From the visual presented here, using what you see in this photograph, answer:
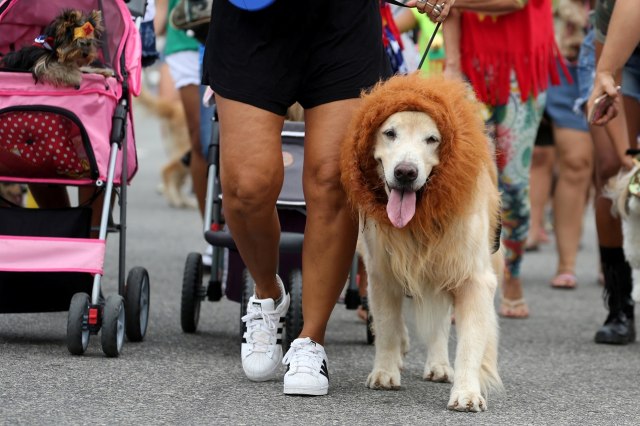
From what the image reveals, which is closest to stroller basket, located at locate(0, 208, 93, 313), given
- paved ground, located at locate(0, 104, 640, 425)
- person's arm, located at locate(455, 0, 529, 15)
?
paved ground, located at locate(0, 104, 640, 425)

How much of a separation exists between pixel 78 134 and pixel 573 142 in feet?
13.4

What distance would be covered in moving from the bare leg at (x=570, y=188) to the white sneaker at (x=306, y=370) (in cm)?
420

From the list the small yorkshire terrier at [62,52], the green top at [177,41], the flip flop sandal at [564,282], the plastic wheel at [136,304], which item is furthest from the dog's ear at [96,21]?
the flip flop sandal at [564,282]

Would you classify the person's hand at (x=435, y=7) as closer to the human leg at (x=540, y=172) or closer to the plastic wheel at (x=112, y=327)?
the plastic wheel at (x=112, y=327)

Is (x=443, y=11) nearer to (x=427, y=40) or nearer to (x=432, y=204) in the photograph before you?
(x=432, y=204)

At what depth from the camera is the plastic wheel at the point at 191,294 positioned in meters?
5.61

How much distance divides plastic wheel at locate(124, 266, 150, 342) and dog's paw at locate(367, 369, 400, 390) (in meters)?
1.15

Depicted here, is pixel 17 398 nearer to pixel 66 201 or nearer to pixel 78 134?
pixel 78 134

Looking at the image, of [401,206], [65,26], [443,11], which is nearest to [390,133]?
[401,206]

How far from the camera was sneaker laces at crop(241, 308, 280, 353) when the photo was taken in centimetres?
459

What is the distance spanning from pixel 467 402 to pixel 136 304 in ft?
5.32

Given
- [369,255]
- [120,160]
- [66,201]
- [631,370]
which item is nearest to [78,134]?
[120,160]

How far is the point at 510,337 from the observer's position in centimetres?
610

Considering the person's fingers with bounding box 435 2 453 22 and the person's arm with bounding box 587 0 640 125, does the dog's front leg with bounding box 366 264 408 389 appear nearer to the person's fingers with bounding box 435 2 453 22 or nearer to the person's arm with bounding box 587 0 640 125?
the person's fingers with bounding box 435 2 453 22
